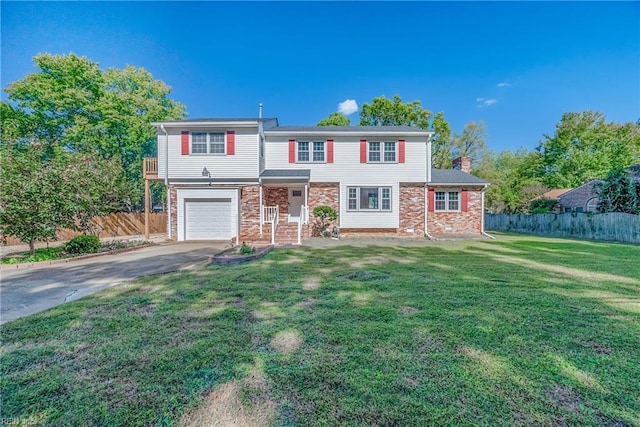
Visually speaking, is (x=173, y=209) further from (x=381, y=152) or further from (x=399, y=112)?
(x=399, y=112)

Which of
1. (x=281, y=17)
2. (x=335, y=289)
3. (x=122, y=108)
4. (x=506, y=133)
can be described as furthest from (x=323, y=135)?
(x=506, y=133)

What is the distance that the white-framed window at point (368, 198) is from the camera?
14555mm

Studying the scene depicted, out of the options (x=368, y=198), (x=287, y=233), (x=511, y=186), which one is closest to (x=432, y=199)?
(x=368, y=198)

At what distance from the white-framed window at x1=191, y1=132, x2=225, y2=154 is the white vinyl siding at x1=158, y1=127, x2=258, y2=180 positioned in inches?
1.8

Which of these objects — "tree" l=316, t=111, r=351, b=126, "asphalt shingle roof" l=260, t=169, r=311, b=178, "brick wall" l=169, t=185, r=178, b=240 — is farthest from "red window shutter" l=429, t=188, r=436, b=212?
"tree" l=316, t=111, r=351, b=126

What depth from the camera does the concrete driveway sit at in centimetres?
440

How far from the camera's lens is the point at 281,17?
1343 centimetres

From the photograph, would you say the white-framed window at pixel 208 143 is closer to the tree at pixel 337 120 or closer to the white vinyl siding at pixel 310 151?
the white vinyl siding at pixel 310 151

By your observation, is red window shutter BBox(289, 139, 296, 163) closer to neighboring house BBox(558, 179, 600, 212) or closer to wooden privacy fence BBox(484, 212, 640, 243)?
wooden privacy fence BBox(484, 212, 640, 243)

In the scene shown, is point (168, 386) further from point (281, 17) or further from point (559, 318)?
point (281, 17)

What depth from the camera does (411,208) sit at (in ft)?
48.7

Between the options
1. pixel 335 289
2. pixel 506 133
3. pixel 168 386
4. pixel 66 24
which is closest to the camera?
pixel 168 386

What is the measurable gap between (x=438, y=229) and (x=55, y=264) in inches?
627

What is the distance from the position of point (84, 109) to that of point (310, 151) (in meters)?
19.4
